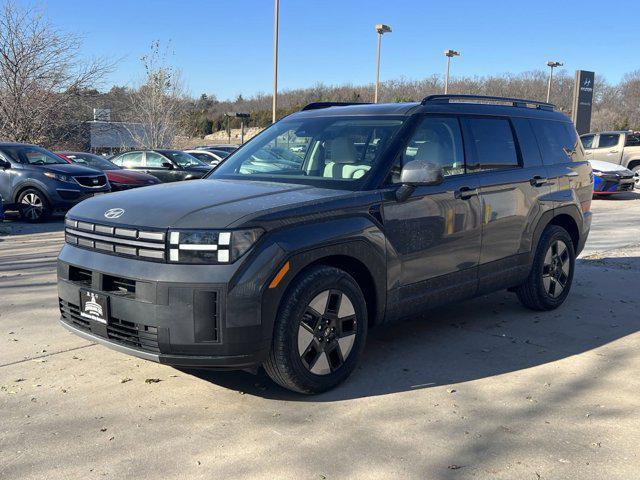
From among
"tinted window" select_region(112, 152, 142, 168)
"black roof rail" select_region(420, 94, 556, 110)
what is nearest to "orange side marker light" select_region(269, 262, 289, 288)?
"black roof rail" select_region(420, 94, 556, 110)

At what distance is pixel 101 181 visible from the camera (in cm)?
1329

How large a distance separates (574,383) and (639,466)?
1110 mm

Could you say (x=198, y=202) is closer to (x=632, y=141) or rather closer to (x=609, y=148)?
(x=609, y=148)

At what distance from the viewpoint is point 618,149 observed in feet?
69.5

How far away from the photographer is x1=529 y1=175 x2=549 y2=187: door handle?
5.55 metres

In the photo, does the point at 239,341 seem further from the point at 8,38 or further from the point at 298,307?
the point at 8,38

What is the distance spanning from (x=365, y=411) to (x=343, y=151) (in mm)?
1883

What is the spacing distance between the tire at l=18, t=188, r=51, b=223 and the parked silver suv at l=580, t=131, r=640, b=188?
55.7 feet

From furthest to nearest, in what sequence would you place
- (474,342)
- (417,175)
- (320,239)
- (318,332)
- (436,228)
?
(474,342), (436,228), (417,175), (318,332), (320,239)

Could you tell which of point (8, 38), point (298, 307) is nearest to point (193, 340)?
point (298, 307)

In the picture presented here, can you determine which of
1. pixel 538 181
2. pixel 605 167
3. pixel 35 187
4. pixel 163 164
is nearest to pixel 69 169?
pixel 35 187

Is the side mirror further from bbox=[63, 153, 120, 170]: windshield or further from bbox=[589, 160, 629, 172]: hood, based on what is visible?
bbox=[589, 160, 629, 172]: hood

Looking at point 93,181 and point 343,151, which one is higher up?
point 343,151

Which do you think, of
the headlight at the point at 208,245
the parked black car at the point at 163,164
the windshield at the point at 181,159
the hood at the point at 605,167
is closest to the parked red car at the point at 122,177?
the parked black car at the point at 163,164
